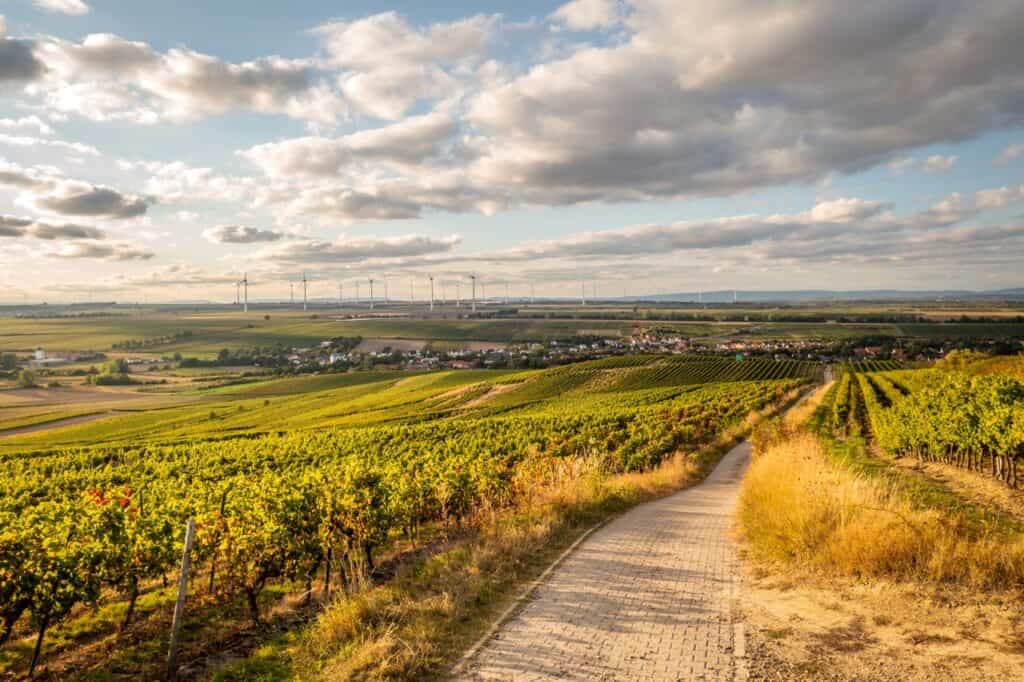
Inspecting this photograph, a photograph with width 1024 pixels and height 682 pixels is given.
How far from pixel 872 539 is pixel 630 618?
4480 millimetres

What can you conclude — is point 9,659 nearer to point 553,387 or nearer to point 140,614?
point 140,614

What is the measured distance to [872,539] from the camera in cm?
975

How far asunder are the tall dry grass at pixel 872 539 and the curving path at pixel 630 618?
1178 mm

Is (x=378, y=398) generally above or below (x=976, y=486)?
below

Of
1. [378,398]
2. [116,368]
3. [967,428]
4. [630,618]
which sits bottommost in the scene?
[378,398]

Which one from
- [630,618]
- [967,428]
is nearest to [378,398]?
[967,428]

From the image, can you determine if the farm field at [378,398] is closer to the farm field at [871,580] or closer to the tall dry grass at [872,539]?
the farm field at [871,580]

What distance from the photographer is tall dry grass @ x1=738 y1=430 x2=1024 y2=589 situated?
8.98m

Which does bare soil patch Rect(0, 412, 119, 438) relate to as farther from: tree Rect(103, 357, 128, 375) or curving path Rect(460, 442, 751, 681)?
curving path Rect(460, 442, 751, 681)

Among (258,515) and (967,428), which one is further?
(967,428)

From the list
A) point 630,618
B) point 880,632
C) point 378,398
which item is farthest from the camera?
point 378,398

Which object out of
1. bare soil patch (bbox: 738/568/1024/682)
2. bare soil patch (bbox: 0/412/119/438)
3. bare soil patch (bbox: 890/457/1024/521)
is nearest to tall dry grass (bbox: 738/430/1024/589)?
bare soil patch (bbox: 738/568/1024/682)

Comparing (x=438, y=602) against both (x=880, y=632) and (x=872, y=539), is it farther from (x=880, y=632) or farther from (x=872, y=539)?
(x=872, y=539)

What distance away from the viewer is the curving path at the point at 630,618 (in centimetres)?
724
